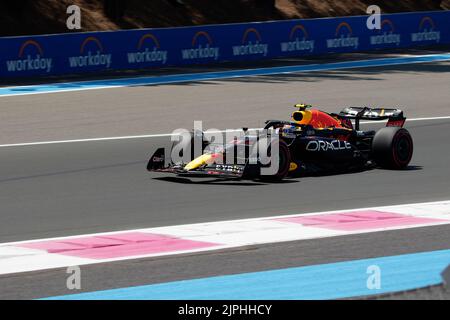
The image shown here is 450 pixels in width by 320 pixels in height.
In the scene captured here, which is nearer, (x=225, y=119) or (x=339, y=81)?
(x=225, y=119)

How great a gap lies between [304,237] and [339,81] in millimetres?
17714

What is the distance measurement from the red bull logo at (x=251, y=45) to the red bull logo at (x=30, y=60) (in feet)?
20.0

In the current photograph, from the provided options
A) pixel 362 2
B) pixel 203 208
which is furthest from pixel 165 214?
pixel 362 2

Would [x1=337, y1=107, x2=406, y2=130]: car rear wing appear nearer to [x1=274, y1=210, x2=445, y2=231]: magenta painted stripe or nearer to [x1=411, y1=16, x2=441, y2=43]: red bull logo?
[x1=274, y1=210, x2=445, y2=231]: magenta painted stripe

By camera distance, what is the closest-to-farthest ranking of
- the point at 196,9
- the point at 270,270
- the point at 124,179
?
the point at 270,270 → the point at 124,179 → the point at 196,9

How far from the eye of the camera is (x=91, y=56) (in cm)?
2909

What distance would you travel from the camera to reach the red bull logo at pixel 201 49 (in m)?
31.0

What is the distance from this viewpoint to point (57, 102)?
24109 millimetres

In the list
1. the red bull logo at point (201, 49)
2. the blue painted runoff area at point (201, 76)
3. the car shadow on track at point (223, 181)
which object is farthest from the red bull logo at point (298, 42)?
the car shadow on track at point (223, 181)

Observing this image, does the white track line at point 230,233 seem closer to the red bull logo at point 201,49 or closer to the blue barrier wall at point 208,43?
the blue barrier wall at point 208,43
